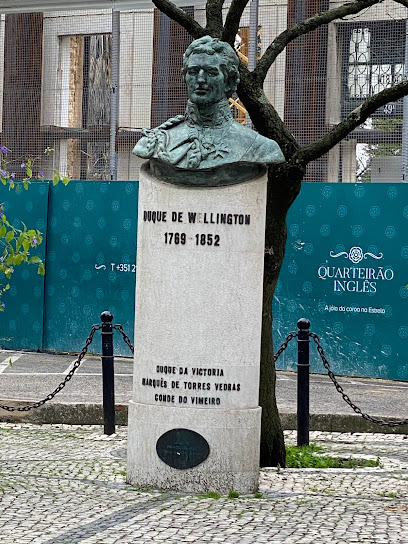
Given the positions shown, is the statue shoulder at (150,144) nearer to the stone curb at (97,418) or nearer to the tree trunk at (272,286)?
the tree trunk at (272,286)

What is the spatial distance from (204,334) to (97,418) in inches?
151

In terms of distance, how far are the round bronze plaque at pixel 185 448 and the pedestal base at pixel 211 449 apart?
3 centimetres

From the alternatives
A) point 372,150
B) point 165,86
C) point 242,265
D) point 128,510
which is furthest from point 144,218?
point 165,86

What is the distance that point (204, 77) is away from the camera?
802cm

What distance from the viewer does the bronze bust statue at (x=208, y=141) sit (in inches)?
314

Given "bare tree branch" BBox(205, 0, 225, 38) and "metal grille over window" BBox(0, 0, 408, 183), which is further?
"metal grille over window" BBox(0, 0, 408, 183)

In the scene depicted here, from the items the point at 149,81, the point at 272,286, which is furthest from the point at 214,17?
the point at 149,81

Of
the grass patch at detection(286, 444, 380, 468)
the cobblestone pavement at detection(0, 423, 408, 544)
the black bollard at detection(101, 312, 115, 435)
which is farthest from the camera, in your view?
the black bollard at detection(101, 312, 115, 435)

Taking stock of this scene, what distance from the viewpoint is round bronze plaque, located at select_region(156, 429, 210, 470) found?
793cm

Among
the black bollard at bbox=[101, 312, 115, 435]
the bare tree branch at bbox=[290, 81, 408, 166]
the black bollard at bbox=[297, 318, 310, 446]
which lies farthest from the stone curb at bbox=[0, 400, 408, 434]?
the bare tree branch at bbox=[290, 81, 408, 166]

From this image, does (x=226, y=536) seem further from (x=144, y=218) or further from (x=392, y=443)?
(x=392, y=443)

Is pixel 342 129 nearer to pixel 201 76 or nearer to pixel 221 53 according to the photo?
pixel 221 53

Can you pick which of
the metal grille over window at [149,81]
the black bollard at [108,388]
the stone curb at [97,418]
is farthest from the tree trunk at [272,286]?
the metal grille over window at [149,81]

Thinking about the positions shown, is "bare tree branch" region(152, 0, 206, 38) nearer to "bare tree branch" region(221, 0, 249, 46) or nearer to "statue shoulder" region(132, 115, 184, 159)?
"bare tree branch" region(221, 0, 249, 46)
